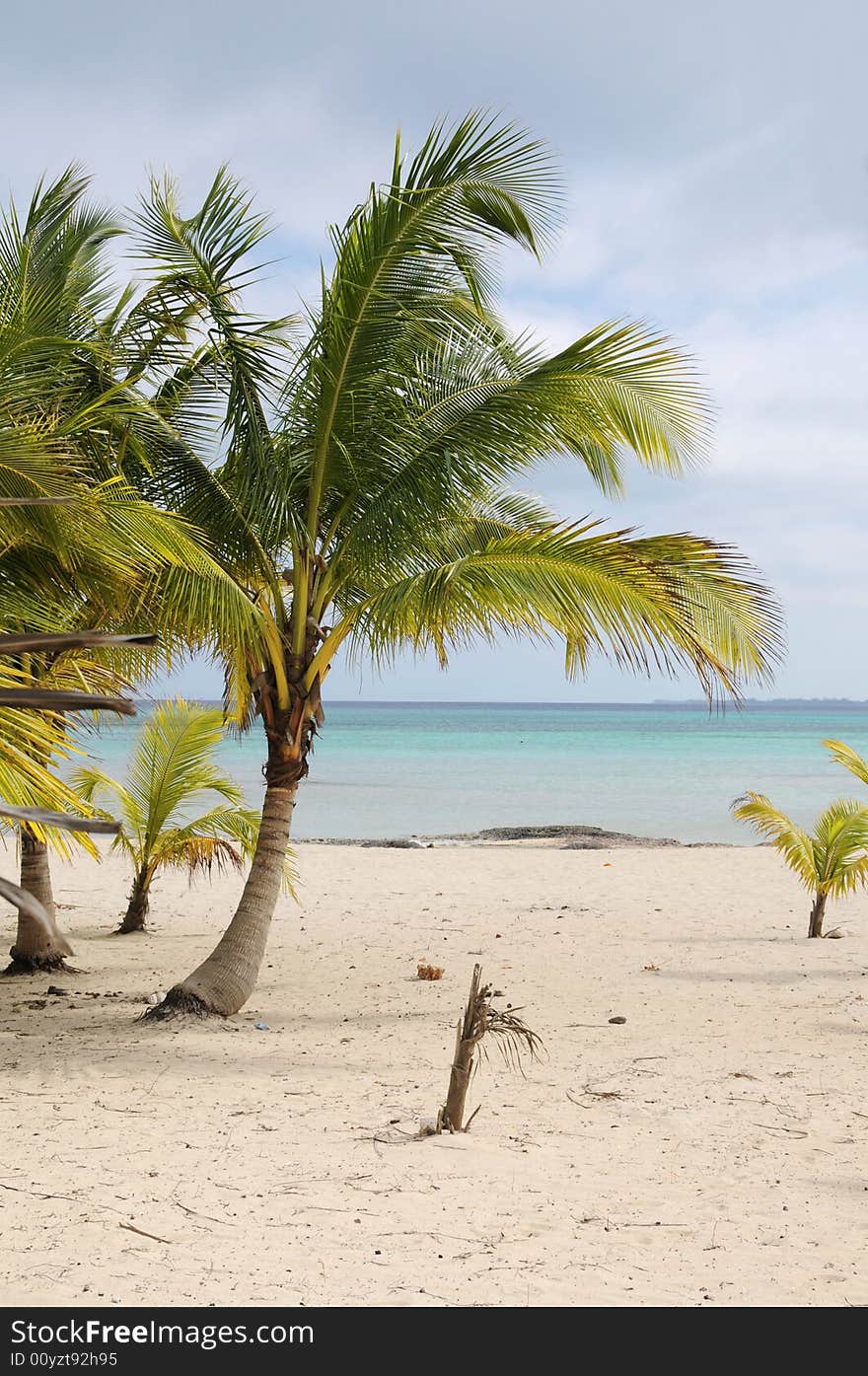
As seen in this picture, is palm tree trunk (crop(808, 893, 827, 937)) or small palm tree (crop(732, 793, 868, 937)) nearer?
small palm tree (crop(732, 793, 868, 937))

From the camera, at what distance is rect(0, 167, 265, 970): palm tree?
17.4ft

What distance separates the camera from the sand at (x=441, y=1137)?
11.4 feet

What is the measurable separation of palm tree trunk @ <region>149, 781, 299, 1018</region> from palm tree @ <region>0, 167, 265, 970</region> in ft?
3.75

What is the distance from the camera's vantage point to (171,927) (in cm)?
1052

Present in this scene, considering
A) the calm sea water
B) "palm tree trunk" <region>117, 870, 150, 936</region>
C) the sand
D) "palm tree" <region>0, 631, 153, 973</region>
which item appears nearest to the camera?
"palm tree" <region>0, 631, 153, 973</region>

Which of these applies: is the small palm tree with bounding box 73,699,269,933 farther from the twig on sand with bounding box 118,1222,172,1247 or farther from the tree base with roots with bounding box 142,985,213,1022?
the twig on sand with bounding box 118,1222,172,1247

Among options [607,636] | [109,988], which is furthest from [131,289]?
[109,988]

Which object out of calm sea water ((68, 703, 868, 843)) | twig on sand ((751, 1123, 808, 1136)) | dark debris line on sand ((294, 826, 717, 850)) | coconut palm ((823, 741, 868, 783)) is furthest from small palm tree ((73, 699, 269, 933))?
dark debris line on sand ((294, 826, 717, 850))

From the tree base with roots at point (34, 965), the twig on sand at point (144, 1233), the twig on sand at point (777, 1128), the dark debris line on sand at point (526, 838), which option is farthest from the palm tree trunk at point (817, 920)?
the dark debris line on sand at point (526, 838)

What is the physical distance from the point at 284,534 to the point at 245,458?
529 mm

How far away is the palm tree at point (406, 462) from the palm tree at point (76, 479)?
43cm

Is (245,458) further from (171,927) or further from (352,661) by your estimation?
(171,927)

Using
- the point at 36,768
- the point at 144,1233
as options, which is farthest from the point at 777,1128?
the point at 36,768

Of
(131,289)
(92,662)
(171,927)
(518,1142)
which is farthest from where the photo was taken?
(171,927)
